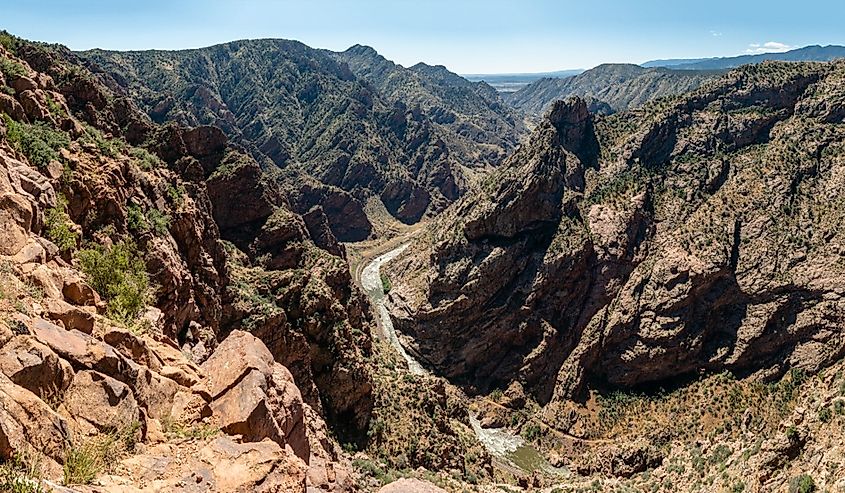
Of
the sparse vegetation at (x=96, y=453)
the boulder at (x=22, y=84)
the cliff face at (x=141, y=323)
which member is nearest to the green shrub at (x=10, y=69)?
the cliff face at (x=141, y=323)

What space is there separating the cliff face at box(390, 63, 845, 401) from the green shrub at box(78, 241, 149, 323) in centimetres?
5847

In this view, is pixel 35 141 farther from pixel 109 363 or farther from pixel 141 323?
pixel 109 363

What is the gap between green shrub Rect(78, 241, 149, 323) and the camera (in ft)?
63.5

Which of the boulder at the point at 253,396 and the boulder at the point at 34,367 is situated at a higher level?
the boulder at the point at 34,367

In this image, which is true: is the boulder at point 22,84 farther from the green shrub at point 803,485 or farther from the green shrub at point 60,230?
the green shrub at point 803,485

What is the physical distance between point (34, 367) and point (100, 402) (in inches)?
68.9

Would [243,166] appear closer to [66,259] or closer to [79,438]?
[66,259]

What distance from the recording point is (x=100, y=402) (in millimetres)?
12297

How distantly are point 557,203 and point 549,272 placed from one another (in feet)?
41.4

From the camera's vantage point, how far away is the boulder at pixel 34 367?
10844 millimetres

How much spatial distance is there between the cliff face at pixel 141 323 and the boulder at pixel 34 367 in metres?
0.03

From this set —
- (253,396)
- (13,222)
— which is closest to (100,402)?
(253,396)

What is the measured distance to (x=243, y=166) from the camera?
5897 cm

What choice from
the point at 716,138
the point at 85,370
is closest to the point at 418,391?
the point at 85,370
